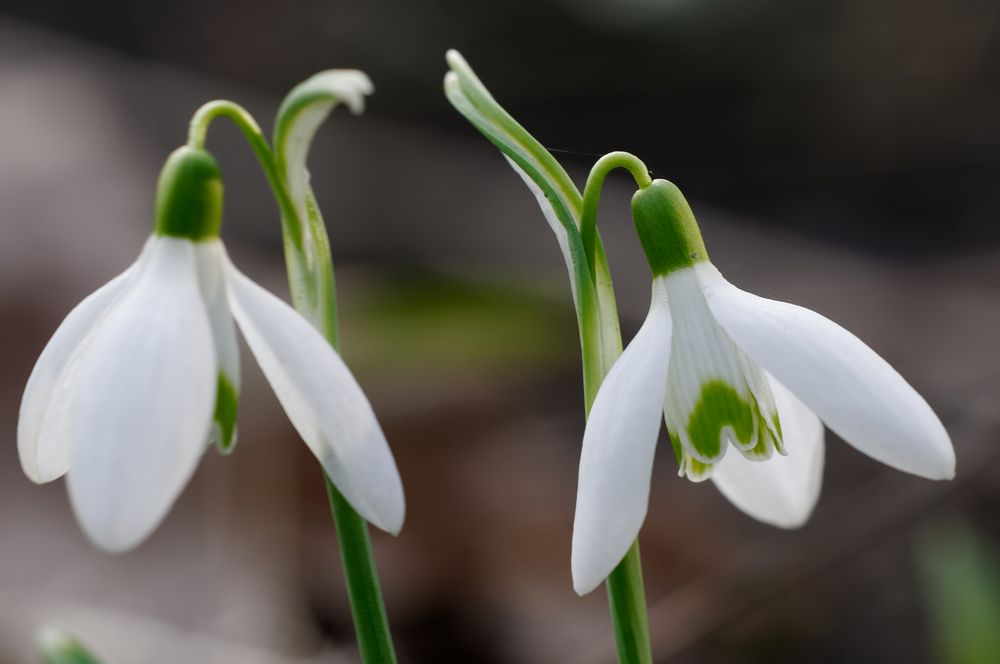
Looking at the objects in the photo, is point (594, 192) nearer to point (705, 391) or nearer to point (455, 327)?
point (705, 391)

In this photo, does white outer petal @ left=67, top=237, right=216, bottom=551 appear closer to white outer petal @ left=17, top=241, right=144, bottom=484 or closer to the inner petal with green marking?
white outer petal @ left=17, top=241, right=144, bottom=484

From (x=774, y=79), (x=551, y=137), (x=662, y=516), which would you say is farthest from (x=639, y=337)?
(x=774, y=79)

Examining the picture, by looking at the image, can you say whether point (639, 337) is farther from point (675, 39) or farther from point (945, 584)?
point (675, 39)

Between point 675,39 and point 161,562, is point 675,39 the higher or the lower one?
the higher one

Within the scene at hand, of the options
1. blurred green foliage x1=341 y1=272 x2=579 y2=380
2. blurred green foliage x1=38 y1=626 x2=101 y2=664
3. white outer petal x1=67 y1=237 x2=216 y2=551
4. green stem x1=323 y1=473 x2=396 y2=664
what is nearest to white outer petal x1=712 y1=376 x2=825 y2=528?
green stem x1=323 y1=473 x2=396 y2=664

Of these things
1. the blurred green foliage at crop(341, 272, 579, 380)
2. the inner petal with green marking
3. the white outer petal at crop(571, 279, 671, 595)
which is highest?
the blurred green foliage at crop(341, 272, 579, 380)

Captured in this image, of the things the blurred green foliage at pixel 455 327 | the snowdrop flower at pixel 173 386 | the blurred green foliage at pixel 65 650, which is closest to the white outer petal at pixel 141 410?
the snowdrop flower at pixel 173 386

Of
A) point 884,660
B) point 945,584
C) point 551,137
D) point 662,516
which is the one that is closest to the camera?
point 945,584
